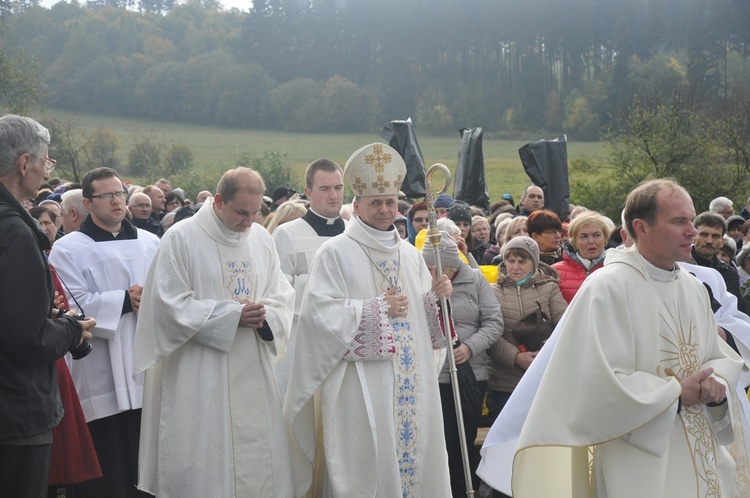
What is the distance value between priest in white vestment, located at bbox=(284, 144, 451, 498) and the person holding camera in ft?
5.96

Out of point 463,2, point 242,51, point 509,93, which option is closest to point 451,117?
point 509,93

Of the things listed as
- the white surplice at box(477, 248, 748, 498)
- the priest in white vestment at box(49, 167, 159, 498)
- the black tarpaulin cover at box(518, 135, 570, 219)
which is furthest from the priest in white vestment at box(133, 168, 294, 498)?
the black tarpaulin cover at box(518, 135, 570, 219)

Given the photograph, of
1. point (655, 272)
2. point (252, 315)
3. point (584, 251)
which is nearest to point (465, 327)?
point (584, 251)

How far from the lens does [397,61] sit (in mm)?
78312

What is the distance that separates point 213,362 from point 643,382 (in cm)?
277

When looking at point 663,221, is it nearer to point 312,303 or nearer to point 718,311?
point 718,311

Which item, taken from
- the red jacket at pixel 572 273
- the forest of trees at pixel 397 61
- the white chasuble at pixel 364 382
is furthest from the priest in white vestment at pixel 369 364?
the forest of trees at pixel 397 61

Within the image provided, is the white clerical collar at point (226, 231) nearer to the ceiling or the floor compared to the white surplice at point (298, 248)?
nearer to the ceiling

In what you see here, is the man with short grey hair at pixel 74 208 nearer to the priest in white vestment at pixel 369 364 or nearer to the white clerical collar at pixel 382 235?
the priest in white vestment at pixel 369 364

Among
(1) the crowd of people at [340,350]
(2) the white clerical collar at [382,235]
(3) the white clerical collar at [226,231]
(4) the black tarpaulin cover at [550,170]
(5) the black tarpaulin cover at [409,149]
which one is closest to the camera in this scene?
(1) the crowd of people at [340,350]

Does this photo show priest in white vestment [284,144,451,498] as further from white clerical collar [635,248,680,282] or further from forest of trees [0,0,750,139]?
forest of trees [0,0,750,139]

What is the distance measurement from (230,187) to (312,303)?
3.10ft

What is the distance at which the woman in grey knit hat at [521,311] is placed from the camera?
22.5 feet

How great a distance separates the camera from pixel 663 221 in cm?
435
